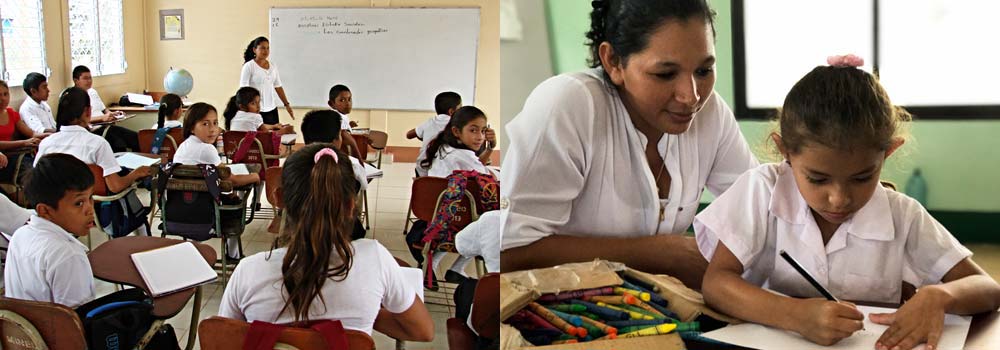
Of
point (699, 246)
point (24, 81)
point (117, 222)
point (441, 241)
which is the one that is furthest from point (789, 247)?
point (24, 81)

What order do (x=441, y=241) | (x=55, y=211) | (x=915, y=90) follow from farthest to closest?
(x=55, y=211)
(x=441, y=241)
(x=915, y=90)

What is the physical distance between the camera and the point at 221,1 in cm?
410

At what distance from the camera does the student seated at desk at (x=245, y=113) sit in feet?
8.51

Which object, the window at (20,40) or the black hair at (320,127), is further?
the window at (20,40)

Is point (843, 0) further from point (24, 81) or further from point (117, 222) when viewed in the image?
point (24, 81)

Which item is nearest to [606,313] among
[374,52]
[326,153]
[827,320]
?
[827,320]

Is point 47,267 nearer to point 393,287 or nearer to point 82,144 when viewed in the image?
point 393,287

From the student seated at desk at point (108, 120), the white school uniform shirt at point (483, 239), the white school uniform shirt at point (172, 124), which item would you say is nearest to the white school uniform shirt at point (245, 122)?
the white school uniform shirt at point (172, 124)

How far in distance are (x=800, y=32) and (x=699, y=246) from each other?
0.11 metres

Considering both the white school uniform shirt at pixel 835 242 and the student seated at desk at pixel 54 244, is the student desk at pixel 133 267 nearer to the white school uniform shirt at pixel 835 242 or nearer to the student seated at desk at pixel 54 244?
the student seated at desk at pixel 54 244

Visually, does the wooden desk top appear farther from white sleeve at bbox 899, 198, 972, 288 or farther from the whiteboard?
the whiteboard

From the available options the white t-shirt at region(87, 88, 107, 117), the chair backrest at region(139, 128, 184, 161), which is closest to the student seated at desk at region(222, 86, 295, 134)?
the chair backrest at region(139, 128, 184, 161)

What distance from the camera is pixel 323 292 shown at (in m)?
1.15

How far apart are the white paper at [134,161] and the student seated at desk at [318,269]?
1349mm
